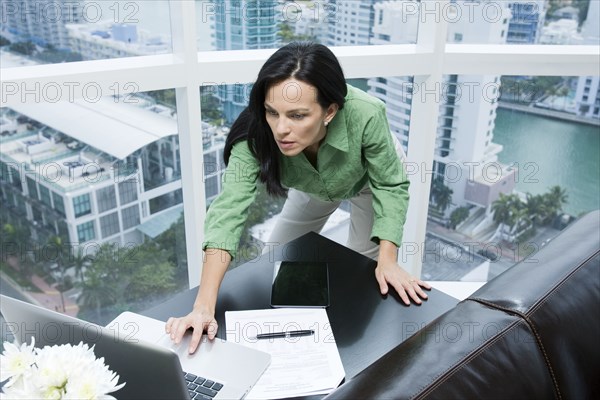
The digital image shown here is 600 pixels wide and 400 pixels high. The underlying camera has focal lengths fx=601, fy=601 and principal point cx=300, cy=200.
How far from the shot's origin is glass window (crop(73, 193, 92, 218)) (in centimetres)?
242

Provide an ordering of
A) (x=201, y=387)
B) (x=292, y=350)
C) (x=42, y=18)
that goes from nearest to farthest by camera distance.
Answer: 1. (x=201, y=387)
2. (x=292, y=350)
3. (x=42, y=18)

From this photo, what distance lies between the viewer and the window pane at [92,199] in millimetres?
2350

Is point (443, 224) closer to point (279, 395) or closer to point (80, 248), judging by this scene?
point (80, 248)

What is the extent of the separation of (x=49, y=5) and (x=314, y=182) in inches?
46.9

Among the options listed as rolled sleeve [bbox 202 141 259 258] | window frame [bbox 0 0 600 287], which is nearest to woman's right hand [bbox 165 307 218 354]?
rolled sleeve [bbox 202 141 259 258]

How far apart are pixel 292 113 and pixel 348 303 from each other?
54 centimetres

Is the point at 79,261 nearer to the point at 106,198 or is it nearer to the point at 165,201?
the point at 106,198

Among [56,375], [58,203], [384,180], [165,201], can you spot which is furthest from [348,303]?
[58,203]

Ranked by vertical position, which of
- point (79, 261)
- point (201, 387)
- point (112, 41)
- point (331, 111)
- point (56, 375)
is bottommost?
point (79, 261)

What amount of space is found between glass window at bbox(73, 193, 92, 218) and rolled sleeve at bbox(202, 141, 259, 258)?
3.02ft

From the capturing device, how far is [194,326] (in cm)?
136

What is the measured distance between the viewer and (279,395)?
1.19 meters

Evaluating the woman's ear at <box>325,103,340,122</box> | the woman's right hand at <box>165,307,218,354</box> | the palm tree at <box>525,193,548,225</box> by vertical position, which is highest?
the woman's ear at <box>325,103,340,122</box>

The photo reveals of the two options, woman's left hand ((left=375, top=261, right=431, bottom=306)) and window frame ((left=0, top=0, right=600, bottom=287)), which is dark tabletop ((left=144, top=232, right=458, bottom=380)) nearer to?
woman's left hand ((left=375, top=261, right=431, bottom=306))
